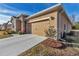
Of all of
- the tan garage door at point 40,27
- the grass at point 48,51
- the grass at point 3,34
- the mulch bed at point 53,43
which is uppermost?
the tan garage door at point 40,27

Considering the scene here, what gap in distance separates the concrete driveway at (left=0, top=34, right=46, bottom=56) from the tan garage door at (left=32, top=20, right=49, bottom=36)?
21 cm

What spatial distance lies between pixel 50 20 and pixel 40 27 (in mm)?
595

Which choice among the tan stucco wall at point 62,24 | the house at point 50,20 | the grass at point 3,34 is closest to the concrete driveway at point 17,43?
the grass at point 3,34

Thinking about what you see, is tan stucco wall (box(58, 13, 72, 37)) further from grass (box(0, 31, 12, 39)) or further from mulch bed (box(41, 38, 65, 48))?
grass (box(0, 31, 12, 39))

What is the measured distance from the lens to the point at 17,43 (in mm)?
5391

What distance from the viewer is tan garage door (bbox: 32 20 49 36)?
5.40m

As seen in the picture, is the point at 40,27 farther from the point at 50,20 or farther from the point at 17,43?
the point at 17,43

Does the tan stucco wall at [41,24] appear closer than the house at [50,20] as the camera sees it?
No

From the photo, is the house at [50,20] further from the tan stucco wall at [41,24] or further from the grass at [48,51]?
the grass at [48,51]

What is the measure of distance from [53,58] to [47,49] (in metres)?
0.47

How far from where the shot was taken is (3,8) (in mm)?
5055

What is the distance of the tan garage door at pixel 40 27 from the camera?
540cm

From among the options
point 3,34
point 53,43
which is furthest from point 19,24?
point 53,43

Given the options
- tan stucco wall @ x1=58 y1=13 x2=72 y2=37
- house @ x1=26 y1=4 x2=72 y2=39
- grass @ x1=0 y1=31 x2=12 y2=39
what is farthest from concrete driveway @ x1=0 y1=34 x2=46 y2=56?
tan stucco wall @ x1=58 y1=13 x2=72 y2=37
